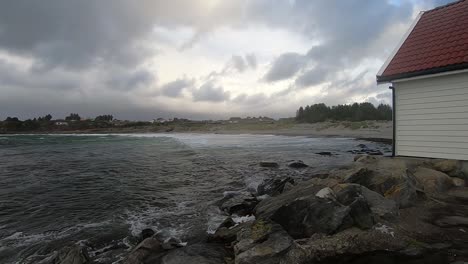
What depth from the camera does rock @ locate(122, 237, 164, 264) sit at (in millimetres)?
5941

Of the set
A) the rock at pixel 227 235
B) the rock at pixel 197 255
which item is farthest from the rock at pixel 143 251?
the rock at pixel 227 235

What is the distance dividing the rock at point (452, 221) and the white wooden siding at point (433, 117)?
368 cm

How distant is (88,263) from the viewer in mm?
6453

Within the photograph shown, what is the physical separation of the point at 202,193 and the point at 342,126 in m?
55.8

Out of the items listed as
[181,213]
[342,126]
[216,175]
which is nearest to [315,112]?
[342,126]

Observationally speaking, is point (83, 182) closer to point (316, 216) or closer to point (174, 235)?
point (174, 235)

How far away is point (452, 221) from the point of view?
6.35 metres

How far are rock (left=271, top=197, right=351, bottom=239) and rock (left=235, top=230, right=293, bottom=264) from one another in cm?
86

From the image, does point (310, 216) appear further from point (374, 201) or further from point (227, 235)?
point (227, 235)

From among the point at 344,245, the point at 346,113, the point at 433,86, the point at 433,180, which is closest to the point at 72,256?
the point at 344,245

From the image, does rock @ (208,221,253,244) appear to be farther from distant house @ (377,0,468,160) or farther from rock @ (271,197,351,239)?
distant house @ (377,0,468,160)

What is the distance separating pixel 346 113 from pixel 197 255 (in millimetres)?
87156

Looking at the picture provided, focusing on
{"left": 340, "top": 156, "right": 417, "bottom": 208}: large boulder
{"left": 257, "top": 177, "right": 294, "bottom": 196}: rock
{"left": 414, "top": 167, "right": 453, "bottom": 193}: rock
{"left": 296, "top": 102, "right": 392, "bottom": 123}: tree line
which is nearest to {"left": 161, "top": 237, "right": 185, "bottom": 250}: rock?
{"left": 257, "top": 177, "right": 294, "bottom": 196}: rock

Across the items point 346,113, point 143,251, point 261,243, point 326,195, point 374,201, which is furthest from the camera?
point 346,113
